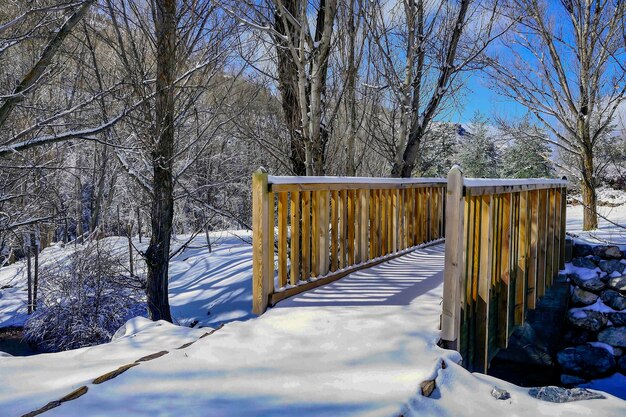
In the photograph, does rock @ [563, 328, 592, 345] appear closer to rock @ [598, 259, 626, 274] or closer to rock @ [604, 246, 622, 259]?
rock @ [598, 259, 626, 274]

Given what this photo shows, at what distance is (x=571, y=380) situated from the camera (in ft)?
22.9

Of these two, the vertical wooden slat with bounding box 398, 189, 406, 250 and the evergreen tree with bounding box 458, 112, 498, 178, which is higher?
the evergreen tree with bounding box 458, 112, 498, 178

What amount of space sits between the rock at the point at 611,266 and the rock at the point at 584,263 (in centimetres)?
11

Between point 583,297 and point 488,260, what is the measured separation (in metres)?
5.49

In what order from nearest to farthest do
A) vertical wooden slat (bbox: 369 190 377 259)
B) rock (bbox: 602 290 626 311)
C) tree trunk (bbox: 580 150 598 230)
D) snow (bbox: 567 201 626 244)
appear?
1. vertical wooden slat (bbox: 369 190 377 259)
2. rock (bbox: 602 290 626 311)
3. snow (bbox: 567 201 626 244)
4. tree trunk (bbox: 580 150 598 230)

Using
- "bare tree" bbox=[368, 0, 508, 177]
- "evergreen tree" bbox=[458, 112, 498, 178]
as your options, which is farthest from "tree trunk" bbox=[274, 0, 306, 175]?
"evergreen tree" bbox=[458, 112, 498, 178]

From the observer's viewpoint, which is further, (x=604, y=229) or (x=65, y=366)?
(x=604, y=229)

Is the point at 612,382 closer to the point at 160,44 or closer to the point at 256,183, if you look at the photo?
the point at 256,183

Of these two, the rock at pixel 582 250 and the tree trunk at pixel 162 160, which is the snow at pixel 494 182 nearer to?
the rock at pixel 582 250

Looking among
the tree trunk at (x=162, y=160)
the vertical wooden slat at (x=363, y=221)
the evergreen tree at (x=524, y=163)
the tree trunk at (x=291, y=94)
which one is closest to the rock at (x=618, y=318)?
the vertical wooden slat at (x=363, y=221)

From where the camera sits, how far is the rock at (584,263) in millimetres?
7836

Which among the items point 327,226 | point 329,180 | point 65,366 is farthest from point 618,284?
point 65,366

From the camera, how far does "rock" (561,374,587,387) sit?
6.93m

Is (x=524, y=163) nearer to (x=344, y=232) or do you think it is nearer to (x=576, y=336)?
(x=576, y=336)
